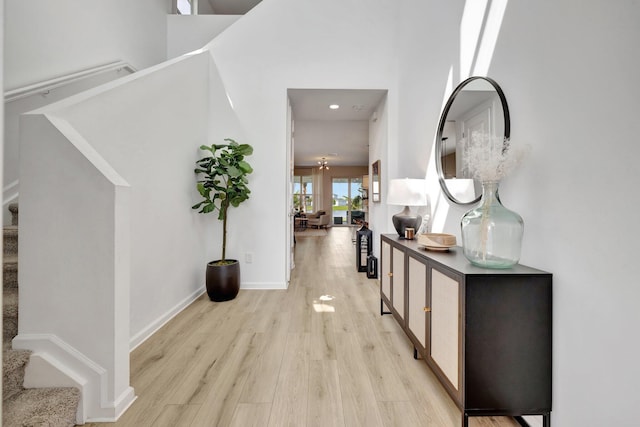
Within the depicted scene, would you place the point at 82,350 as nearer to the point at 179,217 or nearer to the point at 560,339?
the point at 179,217

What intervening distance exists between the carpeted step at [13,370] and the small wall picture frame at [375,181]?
3.76 meters

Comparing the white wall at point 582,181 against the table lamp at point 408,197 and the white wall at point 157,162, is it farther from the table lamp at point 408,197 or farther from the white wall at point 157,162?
the white wall at point 157,162

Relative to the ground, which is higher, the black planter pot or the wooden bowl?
the wooden bowl

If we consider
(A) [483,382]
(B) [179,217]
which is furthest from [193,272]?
(A) [483,382]

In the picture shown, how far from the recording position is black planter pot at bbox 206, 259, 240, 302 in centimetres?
302

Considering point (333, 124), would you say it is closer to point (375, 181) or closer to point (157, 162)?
point (375, 181)

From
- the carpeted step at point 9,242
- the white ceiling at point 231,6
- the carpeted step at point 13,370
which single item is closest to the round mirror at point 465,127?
the carpeted step at point 13,370

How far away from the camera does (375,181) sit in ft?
14.6

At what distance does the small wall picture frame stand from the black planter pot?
7.53 ft

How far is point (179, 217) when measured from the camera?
2789 millimetres

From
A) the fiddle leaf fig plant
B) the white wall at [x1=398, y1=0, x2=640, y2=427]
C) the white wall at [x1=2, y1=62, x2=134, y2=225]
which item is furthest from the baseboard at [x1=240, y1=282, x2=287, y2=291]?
the white wall at [x1=398, y1=0, x2=640, y2=427]

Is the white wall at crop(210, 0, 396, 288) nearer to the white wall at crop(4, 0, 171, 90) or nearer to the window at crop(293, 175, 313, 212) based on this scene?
the white wall at crop(4, 0, 171, 90)

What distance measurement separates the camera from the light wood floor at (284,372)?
1423 mm

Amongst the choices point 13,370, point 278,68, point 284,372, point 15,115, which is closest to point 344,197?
point 278,68
